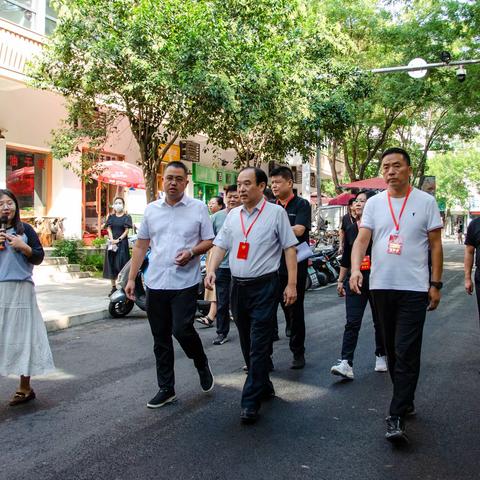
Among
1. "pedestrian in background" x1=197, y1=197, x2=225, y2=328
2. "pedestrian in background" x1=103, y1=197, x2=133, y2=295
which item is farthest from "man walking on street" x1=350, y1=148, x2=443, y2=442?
"pedestrian in background" x1=103, y1=197, x2=133, y2=295

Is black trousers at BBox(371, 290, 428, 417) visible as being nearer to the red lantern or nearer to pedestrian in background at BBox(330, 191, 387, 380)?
pedestrian in background at BBox(330, 191, 387, 380)

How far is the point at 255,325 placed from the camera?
4383 millimetres

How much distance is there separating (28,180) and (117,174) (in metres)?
2.88

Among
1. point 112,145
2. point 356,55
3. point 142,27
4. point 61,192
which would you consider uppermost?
point 356,55

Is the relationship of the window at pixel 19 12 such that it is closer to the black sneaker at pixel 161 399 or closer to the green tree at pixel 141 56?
the green tree at pixel 141 56

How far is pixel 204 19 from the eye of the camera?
1091 centimetres

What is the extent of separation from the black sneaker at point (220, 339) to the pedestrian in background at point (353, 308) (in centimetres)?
188

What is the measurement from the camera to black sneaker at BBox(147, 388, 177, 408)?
4.55 meters

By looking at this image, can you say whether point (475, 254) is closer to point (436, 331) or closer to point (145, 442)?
point (436, 331)

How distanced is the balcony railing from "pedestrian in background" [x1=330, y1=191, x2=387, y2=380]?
949 centimetres

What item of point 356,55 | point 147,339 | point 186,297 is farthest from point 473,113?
point 186,297

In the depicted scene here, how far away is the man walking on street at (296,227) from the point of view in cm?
566

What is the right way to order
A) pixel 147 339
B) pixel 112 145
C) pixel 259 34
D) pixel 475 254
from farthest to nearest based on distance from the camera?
pixel 112 145 → pixel 259 34 → pixel 147 339 → pixel 475 254

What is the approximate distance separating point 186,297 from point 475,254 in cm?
344
